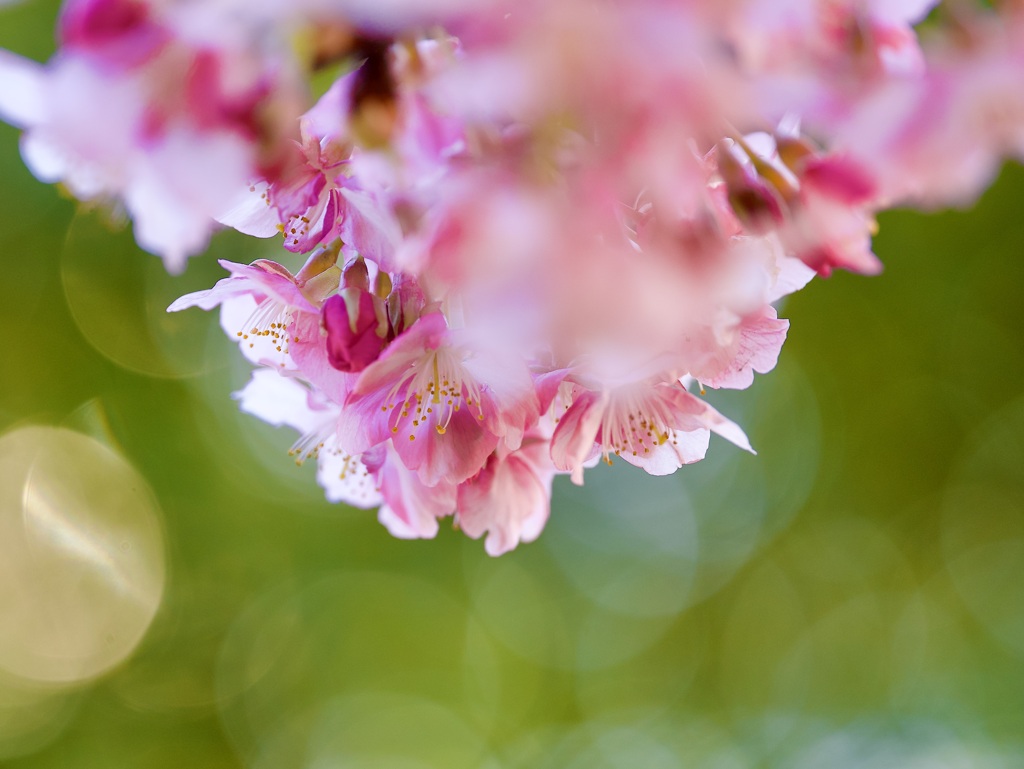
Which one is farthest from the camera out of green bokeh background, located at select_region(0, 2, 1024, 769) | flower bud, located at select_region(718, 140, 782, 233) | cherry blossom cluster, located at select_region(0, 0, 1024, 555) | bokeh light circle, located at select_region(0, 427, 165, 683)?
bokeh light circle, located at select_region(0, 427, 165, 683)

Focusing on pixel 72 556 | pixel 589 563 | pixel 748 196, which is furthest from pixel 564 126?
pixel 589 563

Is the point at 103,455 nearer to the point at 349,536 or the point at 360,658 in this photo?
the point at 349,536

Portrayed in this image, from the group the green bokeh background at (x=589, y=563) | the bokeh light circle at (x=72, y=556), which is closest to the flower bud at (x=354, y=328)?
the green bokeh background at (x=589, y=563)

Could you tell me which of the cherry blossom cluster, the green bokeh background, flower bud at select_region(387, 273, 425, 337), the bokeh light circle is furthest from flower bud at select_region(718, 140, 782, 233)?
the bokeh light circle

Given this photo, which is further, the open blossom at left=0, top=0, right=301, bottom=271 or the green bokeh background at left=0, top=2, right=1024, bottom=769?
the green bokeh background at left=0, top=2, right=1024, bottom=769

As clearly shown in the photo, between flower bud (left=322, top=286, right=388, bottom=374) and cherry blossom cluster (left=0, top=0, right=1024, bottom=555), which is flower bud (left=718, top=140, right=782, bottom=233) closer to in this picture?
cherry blossom cluster (left=0, top=0, right=1024, bottom=555)

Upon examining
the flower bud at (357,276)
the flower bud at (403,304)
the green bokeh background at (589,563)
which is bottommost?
the green bokeh background at (589,563)

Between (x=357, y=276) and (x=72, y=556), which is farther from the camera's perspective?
(x=72, y=556)

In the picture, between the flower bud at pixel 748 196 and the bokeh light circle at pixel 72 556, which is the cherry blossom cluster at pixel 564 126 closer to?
the flower bud at pixel 748 196

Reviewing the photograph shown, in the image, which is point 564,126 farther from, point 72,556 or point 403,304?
point 72,556
